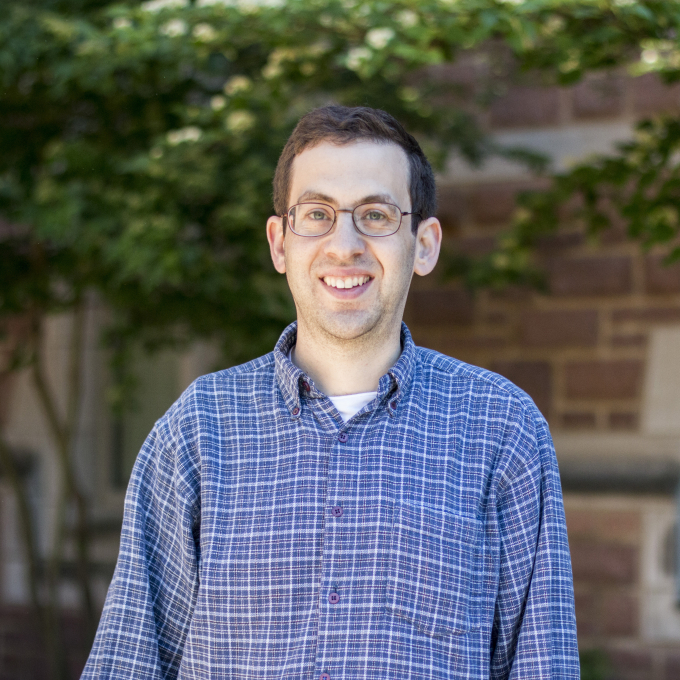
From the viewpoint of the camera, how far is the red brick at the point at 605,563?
3.75m

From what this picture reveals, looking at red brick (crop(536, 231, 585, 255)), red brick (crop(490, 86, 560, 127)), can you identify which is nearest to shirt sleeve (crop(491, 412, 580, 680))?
red brick (crop(536, 231, 585, 255))

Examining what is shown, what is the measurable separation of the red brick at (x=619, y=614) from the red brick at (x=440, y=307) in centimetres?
134

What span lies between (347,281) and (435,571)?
50cm

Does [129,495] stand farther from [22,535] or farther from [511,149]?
[22,535]

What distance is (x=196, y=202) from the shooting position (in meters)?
3.00

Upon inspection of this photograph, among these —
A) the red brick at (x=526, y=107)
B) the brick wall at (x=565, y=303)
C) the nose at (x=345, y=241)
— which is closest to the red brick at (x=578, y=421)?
the brick wall at (x=565, y=303)

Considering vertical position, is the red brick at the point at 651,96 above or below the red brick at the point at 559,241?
above

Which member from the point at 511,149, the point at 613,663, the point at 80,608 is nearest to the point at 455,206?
the point at 511,149

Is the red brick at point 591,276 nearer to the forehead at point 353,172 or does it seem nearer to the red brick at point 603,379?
the red brick at point 603,379

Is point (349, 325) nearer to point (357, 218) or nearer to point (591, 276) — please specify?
point (357, 218)

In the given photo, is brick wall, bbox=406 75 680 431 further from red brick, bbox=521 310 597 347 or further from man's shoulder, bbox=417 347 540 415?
man's shoulder, bbox=417 347 540 415

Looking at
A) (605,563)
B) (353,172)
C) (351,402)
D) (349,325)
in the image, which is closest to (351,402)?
(351,402)

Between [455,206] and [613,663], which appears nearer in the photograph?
[613,663]

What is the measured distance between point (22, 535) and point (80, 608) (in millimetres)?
506
